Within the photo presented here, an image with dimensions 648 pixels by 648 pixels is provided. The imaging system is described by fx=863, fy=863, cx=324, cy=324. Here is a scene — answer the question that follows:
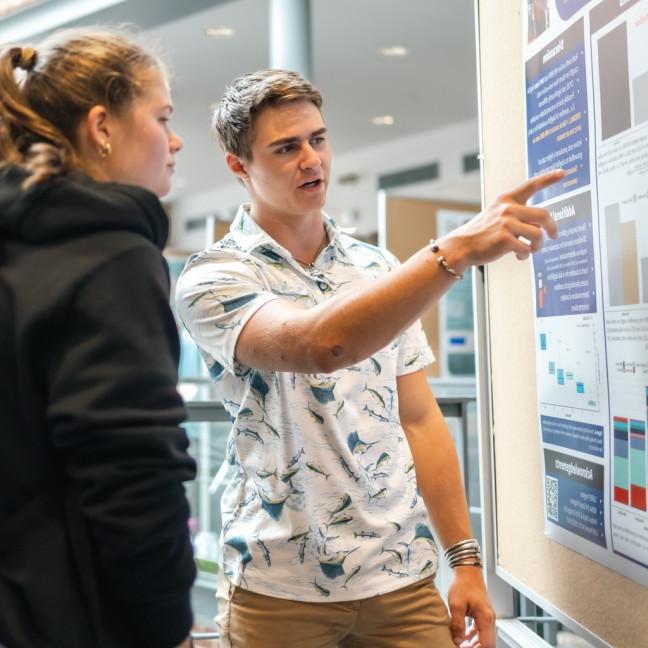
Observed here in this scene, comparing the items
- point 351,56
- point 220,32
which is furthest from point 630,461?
point 351,56

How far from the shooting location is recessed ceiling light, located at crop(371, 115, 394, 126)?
946cm

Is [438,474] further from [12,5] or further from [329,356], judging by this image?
[12,5]

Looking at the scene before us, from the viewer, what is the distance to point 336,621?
1387mm

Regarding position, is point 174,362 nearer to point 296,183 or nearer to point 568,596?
point 296,183

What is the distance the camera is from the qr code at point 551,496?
1.52 meters

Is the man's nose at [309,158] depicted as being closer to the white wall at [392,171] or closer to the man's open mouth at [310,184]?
the man's open mouth at [310,184]

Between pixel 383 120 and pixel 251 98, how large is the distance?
8.30 metres

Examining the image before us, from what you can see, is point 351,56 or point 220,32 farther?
point 351,56

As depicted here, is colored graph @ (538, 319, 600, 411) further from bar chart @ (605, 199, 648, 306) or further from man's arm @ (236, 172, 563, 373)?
man's arm @ (236, 172, 563, 373)

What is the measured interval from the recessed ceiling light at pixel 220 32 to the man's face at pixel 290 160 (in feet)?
19.9

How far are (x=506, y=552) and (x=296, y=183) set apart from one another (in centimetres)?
86

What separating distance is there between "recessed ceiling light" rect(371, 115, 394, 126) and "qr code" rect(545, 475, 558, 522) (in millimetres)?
8284

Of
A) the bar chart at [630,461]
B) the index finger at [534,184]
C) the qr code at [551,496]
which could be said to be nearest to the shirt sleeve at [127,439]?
the index finger at [534,184]

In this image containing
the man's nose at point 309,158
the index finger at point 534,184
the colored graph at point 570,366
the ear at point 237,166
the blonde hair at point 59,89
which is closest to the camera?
the blonde hair at point 59,89
